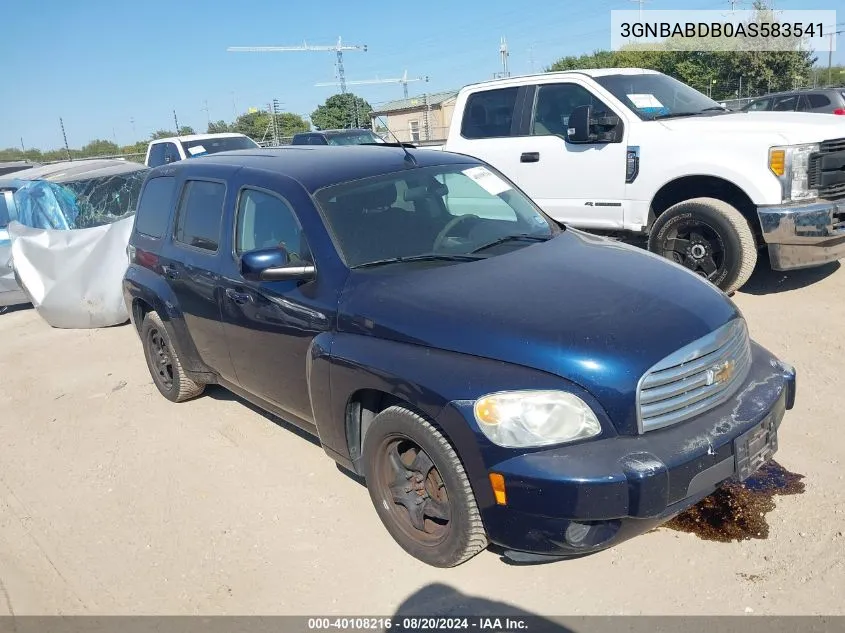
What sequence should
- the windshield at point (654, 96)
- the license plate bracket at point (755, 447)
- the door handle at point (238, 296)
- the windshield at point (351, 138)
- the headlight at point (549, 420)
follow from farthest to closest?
1. the windshield at point (351, 138)
2. the windshield at point (654, 96)
3. the door handle at point (238, 296)
4. the license plate bracket at point (755, 447)
5. the headlight at point (549, 420)

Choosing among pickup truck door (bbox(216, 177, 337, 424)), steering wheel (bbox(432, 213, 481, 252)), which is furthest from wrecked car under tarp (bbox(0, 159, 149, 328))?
steering wheel (bbox(432, 213, 481, 252))

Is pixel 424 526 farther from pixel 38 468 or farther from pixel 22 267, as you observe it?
pixel 22 267

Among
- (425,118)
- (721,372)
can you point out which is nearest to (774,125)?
(721,372)

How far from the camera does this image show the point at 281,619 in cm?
296

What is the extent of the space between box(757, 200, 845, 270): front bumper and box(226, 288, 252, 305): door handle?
4293mm

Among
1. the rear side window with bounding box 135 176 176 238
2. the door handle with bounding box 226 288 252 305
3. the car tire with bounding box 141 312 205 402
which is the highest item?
the rear side window with bounding box 135 176 176 238

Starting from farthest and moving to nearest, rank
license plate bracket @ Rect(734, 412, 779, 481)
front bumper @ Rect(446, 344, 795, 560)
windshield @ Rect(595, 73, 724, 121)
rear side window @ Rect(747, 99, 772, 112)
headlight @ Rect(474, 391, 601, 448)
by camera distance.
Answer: rear side window @ Rect(747, 99, 772, 112) → windshield @ Rect(595, 73, 724, 121) → license plate bracket @ Rect(734, 412, 779, 481) → headlight @ Rect(474, 391, 601, 448) → front bumper @ Rect(446, 344, 795, 560)

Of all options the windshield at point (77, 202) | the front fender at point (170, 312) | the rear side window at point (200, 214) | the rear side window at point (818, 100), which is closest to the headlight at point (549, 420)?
the rear side window at point (200, 214)

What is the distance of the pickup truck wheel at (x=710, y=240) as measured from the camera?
19.2ft

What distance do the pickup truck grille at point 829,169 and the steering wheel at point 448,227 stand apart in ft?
11.5

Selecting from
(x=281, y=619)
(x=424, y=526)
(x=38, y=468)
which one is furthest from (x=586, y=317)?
(x=38, y=468)

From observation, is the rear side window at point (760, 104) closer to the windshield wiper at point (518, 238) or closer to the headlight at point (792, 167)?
the headlight at point (792, 167)

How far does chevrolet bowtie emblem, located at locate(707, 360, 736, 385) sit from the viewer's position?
2.83 metres

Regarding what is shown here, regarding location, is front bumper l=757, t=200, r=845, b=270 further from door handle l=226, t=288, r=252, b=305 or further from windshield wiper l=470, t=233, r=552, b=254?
door handle l=226, t=288, r=252, b=305
